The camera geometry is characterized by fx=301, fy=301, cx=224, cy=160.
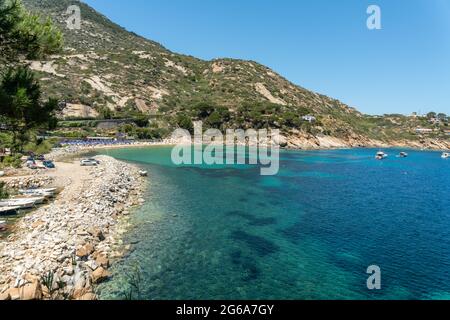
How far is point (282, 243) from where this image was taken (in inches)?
896

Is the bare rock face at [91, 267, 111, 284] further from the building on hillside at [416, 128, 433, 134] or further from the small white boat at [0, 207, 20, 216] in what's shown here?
the building on hillside at [416, 128, 433, 134]

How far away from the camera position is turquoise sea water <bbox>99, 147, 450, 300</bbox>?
1647 centimetres

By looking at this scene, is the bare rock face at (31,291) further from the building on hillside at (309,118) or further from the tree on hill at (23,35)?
the building on hillside at (309,118)

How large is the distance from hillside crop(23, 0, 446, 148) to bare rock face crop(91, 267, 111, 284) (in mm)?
89670

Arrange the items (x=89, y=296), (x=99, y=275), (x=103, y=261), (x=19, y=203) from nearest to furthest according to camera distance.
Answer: (x=89, y=296) < (x=99, y=275) < (x=103, y=261) < (x=19, y=203)

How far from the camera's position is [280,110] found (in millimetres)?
128500

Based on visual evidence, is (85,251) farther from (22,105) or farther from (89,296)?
(22,105)

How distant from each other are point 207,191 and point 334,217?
644 inches

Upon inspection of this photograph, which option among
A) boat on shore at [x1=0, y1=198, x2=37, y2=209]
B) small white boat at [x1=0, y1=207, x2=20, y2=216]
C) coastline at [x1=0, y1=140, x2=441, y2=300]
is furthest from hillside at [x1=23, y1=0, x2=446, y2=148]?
small white boat at [x1=0, y1=207, x2=20, y2=216]

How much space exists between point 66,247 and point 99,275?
11.0ft

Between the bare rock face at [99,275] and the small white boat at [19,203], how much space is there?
14769 millimetres

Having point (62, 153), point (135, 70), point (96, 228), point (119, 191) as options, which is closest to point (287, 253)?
point (96, 228)

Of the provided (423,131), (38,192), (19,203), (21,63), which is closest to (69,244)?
(21,63)

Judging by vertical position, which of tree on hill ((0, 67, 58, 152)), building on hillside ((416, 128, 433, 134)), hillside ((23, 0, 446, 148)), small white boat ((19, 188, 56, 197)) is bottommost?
small white boat ((19, 188, 56, 197))
